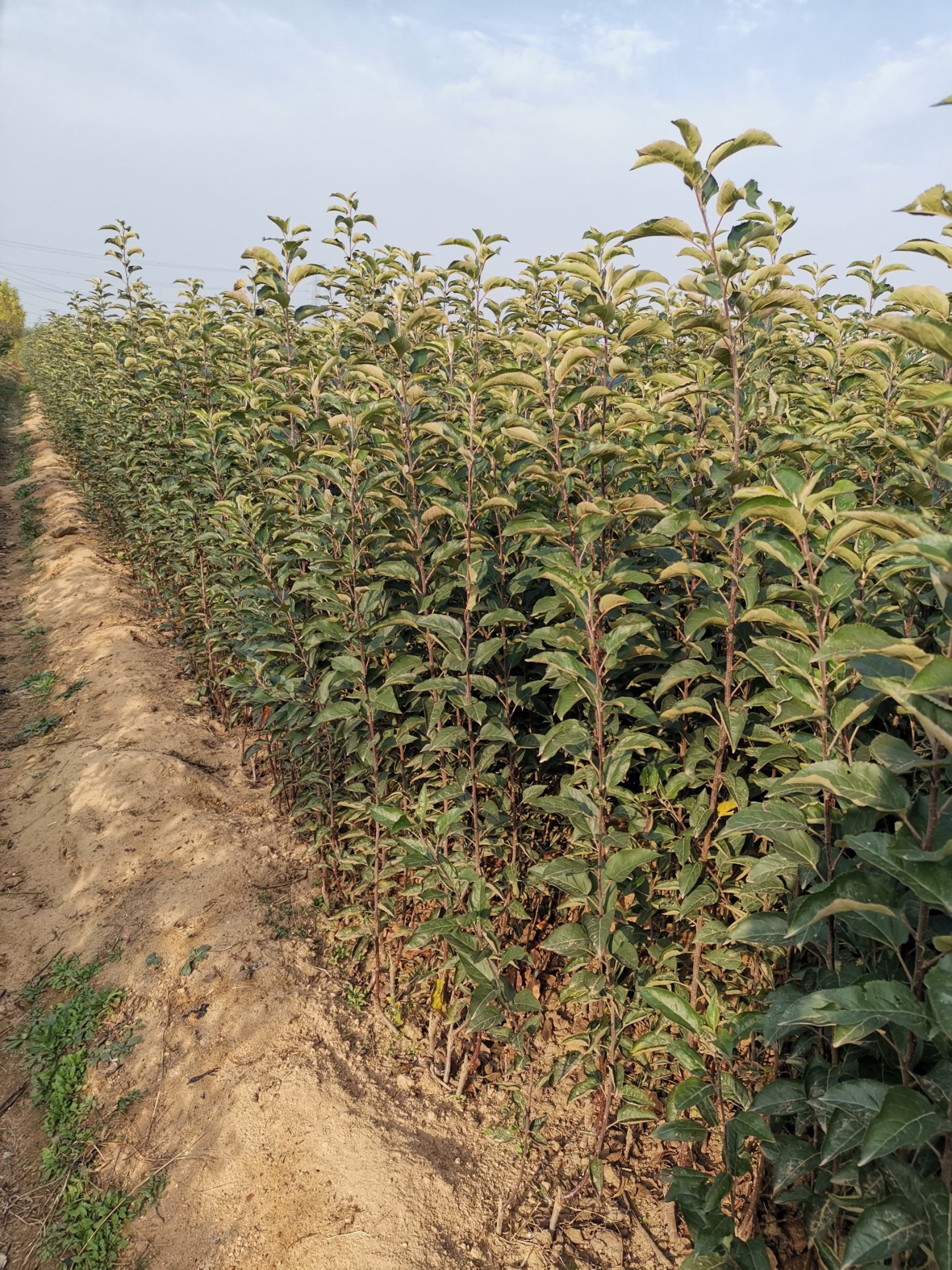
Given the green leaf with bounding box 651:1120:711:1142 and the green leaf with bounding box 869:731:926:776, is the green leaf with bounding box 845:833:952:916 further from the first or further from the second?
the green leaf with bounding box 651:1120:711:1142

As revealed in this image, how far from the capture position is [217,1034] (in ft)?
11.1

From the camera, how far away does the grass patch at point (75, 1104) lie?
2.79 metres

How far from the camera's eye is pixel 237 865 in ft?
14.2

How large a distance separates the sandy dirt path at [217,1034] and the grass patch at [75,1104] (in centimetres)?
7

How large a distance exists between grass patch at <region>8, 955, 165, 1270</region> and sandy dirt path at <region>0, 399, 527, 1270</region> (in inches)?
2.9

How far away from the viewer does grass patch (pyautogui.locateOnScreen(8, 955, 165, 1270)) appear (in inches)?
110

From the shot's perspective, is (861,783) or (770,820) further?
(770,820)

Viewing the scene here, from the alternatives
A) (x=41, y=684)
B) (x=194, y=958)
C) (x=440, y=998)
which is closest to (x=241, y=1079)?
(x=194, y=958)

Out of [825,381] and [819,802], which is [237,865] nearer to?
[819,802]

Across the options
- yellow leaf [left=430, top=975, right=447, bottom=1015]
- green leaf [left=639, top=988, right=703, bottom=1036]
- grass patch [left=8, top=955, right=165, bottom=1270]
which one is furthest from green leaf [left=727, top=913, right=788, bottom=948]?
grass patch [left=8, top=955, right=165, bottom=1270]

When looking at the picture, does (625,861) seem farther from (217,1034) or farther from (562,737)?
(217,1034)

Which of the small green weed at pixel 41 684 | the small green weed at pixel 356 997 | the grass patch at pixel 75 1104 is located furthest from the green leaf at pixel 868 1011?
the small green weed at pixel 41 684

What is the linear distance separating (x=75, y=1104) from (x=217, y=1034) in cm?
64

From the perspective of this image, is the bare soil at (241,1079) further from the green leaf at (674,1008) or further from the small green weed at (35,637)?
the small green weed at (35,637)
